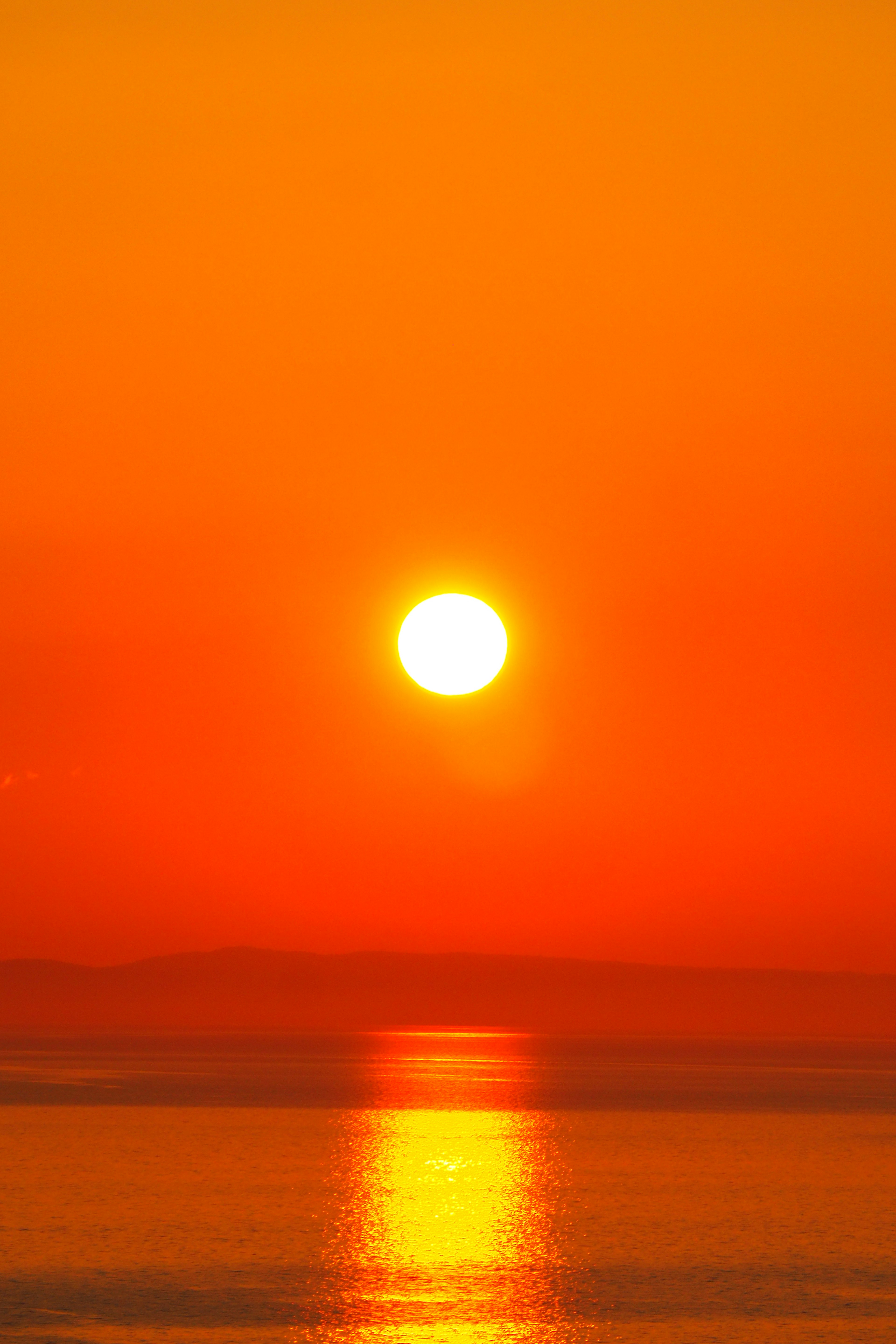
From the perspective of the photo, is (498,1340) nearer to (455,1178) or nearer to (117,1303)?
(117,1303)

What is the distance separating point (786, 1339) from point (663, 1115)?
169ft

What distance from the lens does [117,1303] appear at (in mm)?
27688

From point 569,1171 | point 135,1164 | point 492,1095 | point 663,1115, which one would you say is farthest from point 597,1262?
point 492,1095

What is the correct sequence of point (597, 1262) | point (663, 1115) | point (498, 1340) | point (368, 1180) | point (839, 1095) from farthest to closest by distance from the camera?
point (839, 1095) < point (663, 1115) < point (368, 1180) < point (597, 1262) < point (498, 1340)

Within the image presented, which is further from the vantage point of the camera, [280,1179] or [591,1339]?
[280,1179]

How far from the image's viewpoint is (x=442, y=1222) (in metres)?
37.4

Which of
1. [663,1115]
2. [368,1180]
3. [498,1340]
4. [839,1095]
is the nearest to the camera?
[498,1340]

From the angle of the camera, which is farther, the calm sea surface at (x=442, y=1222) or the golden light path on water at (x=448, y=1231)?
the calm sea surface at (x=442, y=1222)

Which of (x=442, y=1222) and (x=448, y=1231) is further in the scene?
(x=442, y=1222)

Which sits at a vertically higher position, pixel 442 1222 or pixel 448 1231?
pixel 442 1222

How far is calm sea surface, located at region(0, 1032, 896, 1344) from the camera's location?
87.8 ft

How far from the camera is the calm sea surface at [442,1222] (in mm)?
26766

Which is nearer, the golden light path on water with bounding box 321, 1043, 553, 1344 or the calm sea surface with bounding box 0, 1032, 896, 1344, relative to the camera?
the golden light path on water with bounding box 321, 1043, 553, 1344

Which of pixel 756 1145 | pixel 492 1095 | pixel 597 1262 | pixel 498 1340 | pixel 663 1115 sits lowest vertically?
pixel 498 1340
